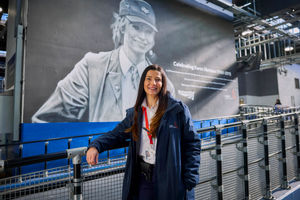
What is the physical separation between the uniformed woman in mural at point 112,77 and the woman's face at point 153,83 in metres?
4.18

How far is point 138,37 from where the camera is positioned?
22.7 feet

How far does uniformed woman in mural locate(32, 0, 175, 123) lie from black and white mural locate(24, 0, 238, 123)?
0.02 meters

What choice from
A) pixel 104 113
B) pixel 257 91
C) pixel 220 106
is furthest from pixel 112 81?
pixel 257 91

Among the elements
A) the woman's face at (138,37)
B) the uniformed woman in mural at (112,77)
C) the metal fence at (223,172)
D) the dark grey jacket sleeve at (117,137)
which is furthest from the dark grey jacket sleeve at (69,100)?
the dark grey jacket sleeve at (117,137)

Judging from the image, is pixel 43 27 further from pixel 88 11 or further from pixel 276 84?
pixel 276 84

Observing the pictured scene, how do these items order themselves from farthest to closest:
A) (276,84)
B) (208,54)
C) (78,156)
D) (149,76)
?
(276,84) → (208,54) → (149,76) → (78,156)

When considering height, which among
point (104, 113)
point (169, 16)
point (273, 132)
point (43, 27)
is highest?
point (169, 16)

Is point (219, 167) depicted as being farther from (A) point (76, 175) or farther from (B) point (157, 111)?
(A) point (76, 175)

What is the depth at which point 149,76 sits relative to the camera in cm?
163

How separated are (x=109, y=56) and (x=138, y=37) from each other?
130cm

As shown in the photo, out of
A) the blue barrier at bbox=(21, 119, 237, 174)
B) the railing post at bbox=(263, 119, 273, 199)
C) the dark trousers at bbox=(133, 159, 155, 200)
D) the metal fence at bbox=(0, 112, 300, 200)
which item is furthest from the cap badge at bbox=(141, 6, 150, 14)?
the dark trousers at bbox=(133, 159, 155, 200)

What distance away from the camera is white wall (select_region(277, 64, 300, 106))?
19078 mm

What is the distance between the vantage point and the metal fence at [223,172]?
1302 mm

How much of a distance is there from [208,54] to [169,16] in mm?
2516
